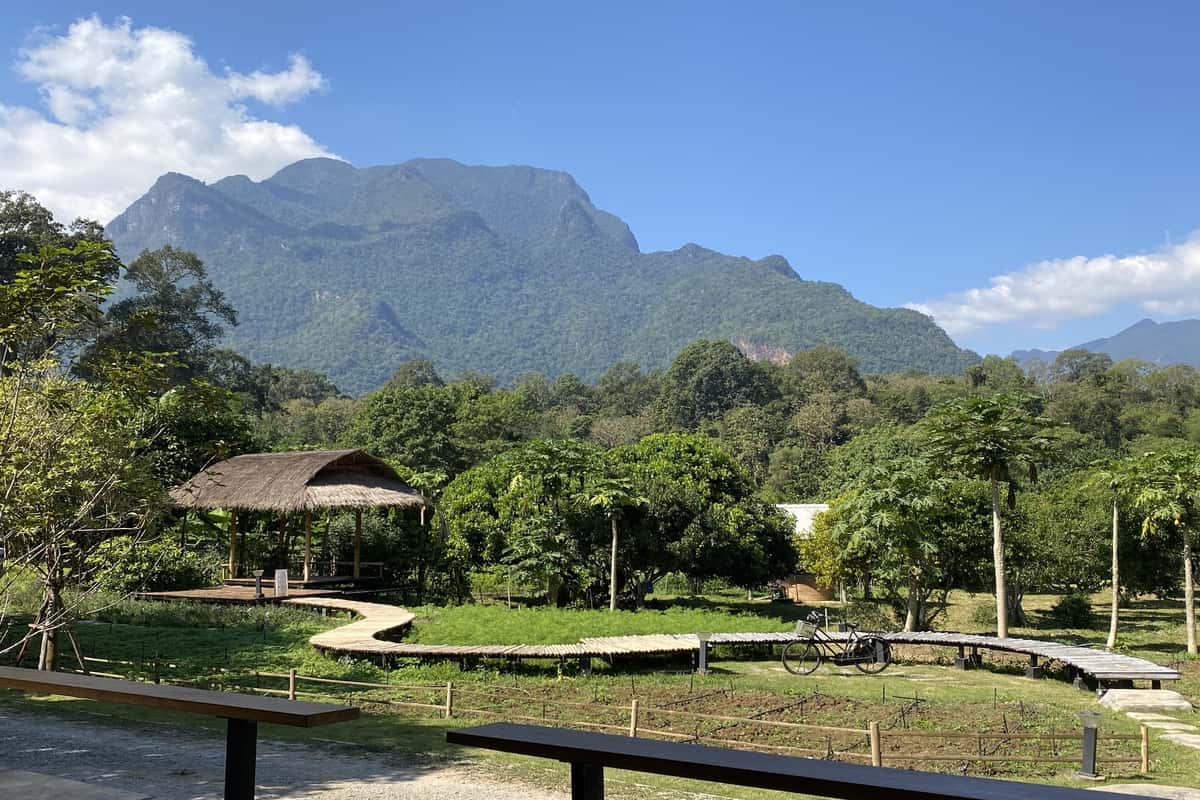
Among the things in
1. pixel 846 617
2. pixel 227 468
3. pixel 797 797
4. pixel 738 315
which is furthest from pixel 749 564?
pixel 738 315

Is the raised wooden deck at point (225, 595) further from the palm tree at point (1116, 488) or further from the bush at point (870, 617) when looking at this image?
the palm tree at point (1116, 488)

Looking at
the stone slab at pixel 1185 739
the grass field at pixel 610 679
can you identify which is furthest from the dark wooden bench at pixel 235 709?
the stone slab at pixel 1185 739

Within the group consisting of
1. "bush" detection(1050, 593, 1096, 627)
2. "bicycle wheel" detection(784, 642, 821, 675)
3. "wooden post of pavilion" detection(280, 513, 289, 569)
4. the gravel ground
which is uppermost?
"wooden post of pavilion" detection(280, 513, 289, 569)

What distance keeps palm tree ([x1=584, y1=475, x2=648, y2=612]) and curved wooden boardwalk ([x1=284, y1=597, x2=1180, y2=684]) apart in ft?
19.1

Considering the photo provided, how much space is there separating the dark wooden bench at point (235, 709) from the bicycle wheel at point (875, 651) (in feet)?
57.2

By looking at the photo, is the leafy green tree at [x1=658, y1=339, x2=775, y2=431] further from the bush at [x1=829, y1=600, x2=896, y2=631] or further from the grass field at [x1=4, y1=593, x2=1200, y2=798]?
the grass field at [x1=4, y1=593, x2=1200, y2=798]

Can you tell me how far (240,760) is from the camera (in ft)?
12.2

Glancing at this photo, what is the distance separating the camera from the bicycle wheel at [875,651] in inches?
769

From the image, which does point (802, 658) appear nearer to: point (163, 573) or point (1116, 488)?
point (1116, 488)

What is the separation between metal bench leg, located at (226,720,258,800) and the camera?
145 inches

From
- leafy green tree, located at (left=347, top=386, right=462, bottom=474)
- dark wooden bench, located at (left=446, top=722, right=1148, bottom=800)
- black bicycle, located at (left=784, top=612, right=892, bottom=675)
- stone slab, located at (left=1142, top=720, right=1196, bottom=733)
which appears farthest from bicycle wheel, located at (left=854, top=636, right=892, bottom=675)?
leafy green tree, located at (left=347, top=386, right=462, bottom=474)

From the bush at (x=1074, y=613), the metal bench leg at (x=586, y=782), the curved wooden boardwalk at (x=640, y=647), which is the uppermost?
the metal bench leg at (x=586, y=782)

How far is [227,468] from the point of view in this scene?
2780 centimetres

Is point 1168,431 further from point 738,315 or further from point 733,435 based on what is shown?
point 738,315
